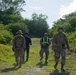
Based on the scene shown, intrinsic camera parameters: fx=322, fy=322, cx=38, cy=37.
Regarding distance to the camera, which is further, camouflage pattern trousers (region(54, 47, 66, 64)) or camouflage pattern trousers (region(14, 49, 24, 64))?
camouflage pattern trousers (region(14, 49, 24, 64))

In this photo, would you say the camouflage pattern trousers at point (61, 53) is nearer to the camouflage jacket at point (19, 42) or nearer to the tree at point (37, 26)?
the camouflage jacket at point (19, 42)

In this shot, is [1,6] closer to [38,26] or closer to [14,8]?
[14,8]

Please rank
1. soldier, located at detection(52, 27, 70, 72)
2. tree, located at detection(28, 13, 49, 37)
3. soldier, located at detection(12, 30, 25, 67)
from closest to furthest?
soldier, located at detection(52, 27, 70, 72) → soldier, located at detection(12, 30, 25, 67) → tree, located at detection(28, 13, 49, 37)

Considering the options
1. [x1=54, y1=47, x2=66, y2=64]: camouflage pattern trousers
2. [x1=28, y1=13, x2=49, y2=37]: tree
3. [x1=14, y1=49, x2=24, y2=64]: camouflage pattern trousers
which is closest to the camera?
[x1=54, y1=47, x2=66, y2=64]: camouflage pattern trousers

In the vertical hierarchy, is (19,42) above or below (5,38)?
below

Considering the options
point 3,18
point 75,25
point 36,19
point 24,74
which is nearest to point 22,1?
point 36,19

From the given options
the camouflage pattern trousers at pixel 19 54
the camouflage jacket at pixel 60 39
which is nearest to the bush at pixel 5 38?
the camouflage pattern trousers at pixel 19 54

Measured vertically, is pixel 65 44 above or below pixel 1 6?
below

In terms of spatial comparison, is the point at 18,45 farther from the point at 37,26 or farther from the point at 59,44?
the point at 37,26

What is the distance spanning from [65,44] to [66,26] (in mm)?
57564

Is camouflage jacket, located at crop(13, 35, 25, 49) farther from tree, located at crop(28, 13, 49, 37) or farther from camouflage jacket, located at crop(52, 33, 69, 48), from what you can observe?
tree, located at crop(28, 13, 49, 37)

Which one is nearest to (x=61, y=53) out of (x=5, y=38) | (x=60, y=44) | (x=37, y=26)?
(x=60, y=44)

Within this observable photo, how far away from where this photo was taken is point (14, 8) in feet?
359

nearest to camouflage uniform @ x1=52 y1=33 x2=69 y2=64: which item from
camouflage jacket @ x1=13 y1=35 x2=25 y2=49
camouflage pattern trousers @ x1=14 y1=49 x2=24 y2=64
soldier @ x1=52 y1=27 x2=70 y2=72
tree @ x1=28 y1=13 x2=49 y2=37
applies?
soldier @ x1=52 y1=27 x2=70 y2=72
